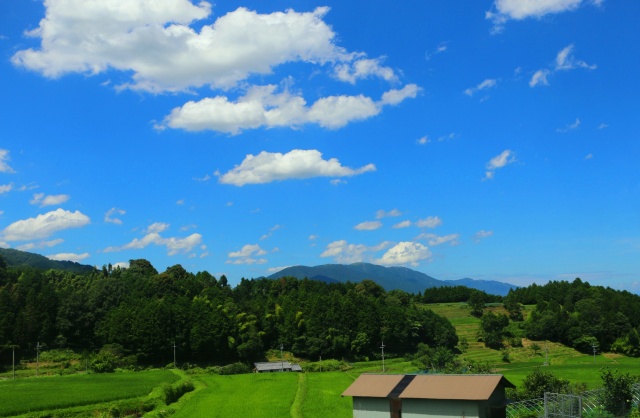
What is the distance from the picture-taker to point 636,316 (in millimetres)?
97812

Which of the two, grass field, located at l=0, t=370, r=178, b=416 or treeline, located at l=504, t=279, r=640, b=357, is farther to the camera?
treeline, located at l=504, t=279, r=640, b=357

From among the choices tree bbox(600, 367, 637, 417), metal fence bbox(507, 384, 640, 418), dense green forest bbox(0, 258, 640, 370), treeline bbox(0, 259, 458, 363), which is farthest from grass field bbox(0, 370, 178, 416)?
tree bbox(600, 367, 637, 417)

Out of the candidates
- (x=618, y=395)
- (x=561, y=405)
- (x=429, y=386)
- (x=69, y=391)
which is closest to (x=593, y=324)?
(x=618, y=395)

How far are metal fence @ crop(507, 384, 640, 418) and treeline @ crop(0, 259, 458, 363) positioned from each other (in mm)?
47423

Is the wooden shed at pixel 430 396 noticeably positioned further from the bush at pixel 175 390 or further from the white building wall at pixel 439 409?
the bush at pixel 175 390

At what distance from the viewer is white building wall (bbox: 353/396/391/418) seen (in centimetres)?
3303

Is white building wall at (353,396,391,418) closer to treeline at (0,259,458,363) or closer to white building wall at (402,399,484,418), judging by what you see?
white building wall at (402,399,484,418)

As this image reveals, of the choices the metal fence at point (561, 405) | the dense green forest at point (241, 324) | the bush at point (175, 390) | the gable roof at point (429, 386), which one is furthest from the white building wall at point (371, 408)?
the dense green forest at point (241, 324)

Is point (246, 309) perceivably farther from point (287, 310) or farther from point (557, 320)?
point (557, 320)

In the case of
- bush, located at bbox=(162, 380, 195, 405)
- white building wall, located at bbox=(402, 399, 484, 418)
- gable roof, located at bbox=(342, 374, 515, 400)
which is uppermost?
gable roof, located at bbox=(342, 374, 515, 400)

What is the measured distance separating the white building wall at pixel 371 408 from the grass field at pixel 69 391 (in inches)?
746

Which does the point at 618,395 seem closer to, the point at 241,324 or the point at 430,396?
the point at 430,396

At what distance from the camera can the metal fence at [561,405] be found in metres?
30.5

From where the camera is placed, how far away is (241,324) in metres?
81.6
